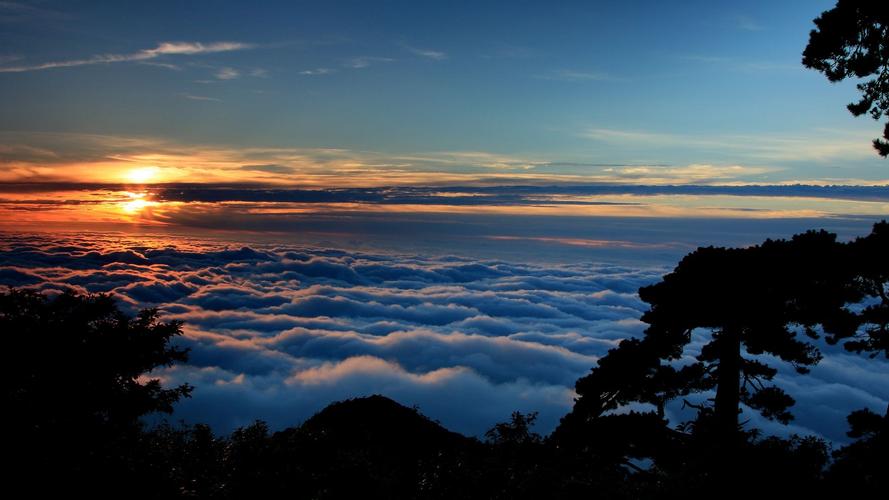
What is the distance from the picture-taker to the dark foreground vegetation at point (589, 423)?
1602 centimetres

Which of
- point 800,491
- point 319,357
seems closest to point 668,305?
point 800,491

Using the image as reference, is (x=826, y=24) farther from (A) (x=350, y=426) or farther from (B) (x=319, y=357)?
(B) (x=319, y=357)

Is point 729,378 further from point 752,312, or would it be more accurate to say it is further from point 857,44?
point 857,44

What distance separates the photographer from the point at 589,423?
25266 millimetres

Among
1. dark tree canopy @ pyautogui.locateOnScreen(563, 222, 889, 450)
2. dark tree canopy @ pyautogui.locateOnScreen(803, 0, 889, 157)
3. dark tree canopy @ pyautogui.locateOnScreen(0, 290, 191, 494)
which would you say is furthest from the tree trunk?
dark tree canopy @ pyautogui.locateOnScreen(0, 290, 191, 494)

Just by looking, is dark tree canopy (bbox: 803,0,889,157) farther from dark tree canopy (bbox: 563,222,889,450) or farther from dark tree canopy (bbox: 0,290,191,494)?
dark tree canopy (bbox: 0,290,191,494)

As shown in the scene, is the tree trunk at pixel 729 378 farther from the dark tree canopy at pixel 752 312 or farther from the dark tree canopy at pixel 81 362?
the dark tree canopy at pixel 81 362

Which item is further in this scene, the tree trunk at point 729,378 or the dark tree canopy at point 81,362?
the tree trunk at point 729,378

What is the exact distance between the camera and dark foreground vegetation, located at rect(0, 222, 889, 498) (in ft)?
52.5

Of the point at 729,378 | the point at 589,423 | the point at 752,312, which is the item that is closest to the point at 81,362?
the point at 589,423

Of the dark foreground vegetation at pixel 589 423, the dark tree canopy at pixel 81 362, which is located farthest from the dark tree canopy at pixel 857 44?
the dark tree canopy at pixel 81 362

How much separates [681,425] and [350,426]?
80.9 ft

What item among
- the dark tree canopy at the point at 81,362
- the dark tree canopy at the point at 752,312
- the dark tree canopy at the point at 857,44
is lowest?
the dark tree canopy at the point at 81,362

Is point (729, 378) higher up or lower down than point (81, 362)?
higher up
